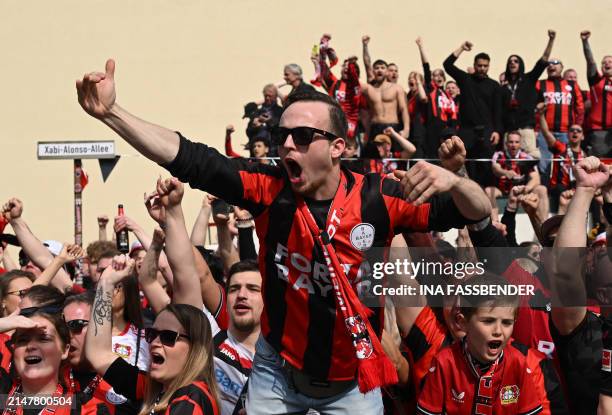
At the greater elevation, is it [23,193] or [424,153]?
[424,153]

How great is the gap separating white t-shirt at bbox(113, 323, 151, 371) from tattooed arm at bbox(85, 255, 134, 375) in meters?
0.45

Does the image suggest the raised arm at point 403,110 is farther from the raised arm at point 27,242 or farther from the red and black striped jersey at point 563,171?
the raised arm at point 27,242

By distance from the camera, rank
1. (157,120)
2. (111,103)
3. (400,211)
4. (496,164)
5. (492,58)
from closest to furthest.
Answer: (111,103), (400,211), (496,164), (157,120), (492,58)

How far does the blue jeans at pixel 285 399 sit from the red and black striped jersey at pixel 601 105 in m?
10.6

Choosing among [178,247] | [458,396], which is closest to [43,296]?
[178,247]

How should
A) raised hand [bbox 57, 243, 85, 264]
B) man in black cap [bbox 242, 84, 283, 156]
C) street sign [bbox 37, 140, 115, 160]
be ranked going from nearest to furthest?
raised hand [bbox 57, 243, 85, 264] < street sign [bbox 37, 140, 115, 160] < man in black cap [bbox 242, 84, 283, 156]

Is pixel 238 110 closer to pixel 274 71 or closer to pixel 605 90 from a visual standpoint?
pixel 274 71

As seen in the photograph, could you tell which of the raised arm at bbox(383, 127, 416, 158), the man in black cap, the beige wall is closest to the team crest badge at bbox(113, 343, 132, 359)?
the raised arm at bbox(383, 127, 416, 158)

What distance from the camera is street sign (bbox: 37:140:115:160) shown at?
1032 cm

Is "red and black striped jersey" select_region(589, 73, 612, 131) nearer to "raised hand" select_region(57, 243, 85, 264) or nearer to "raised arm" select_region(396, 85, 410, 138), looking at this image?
"raised arm" select_region(396, 85, 410, 138)

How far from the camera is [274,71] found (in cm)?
2266

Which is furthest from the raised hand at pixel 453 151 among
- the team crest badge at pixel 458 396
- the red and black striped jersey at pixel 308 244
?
the team crest badge at pixel 458 396

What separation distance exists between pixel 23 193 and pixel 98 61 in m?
3.71

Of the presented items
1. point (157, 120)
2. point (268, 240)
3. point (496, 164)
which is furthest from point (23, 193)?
point (268, 240)
